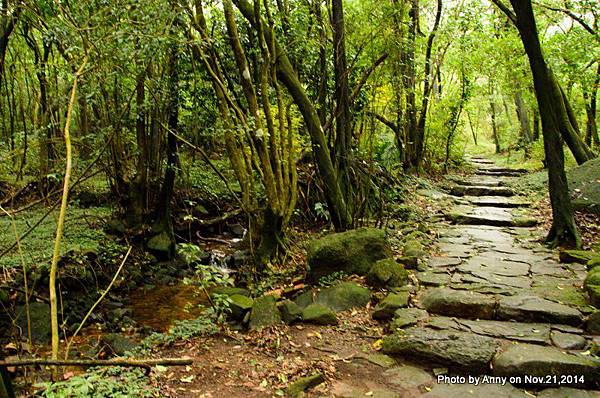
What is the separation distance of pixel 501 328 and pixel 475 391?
102cm

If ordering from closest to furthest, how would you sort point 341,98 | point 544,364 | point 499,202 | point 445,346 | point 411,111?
point 544,364 < point 445,346 < point 341,98 < point 499,202 < point 411,111

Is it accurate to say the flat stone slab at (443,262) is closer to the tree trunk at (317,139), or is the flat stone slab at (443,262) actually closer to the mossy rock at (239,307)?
the tree trunk at (317,139)

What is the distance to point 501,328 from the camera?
12.8 feet

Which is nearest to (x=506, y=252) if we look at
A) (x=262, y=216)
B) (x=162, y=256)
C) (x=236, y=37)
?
(x=262, y=216)

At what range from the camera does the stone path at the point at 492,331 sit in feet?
10.2

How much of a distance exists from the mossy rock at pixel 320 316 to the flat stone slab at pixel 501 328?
3.44ft

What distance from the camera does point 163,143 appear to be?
764cm

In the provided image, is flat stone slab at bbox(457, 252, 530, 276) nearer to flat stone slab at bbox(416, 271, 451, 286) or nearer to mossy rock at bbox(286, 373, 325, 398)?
flat stone slab at bbox(416, 271, 451, 286)

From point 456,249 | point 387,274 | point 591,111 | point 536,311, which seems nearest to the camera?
point 536,311

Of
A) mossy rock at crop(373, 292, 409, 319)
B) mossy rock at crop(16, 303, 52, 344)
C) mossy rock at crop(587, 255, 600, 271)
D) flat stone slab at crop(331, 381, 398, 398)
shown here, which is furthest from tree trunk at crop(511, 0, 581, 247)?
mossy rock at crop(16, 303, 52, 344)

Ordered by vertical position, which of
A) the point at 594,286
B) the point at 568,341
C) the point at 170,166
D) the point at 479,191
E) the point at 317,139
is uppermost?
the point at 317,139

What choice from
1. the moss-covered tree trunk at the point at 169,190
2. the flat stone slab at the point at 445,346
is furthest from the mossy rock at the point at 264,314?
the moss-covered tree trunk at the point at 169,190

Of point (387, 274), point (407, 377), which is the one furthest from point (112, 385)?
point (387, 274)

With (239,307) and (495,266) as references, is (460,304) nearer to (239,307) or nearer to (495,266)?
(495,266)
